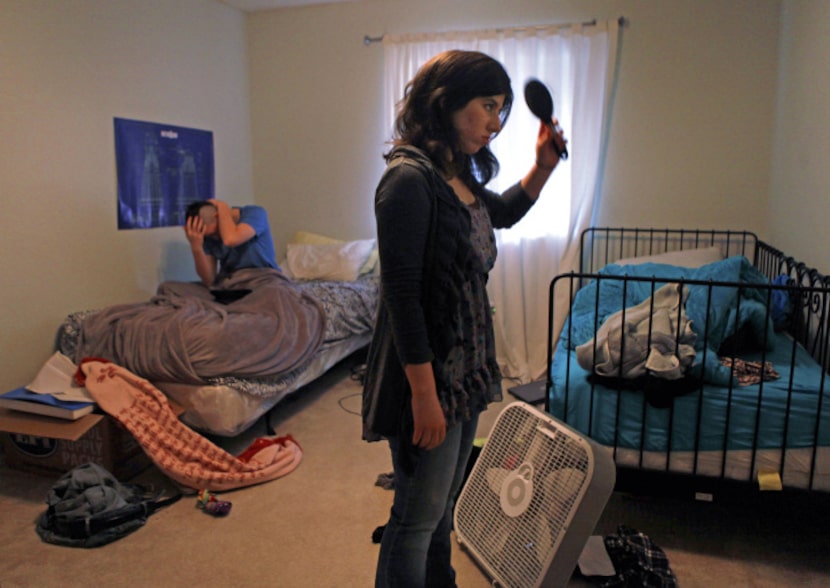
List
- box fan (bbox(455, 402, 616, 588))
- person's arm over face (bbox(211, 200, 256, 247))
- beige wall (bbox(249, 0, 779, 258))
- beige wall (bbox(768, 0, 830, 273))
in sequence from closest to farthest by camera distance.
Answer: box fan (bbox(455, 402, 616, 588)) < beige wall (bbox(768, 0, 830, 273)) < person's arm over face (bbox(211, 200, 256, 247)) < beige wall (bbox(249, 0, 779, 258))

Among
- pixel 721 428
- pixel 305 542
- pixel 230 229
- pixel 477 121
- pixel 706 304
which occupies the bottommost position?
pixel 305 542

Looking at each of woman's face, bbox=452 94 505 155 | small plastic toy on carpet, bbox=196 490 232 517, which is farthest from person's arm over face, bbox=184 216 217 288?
woman's face, bbox=452 94 505 155

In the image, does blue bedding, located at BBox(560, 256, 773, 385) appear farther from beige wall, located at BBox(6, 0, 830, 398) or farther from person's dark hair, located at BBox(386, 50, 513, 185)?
person's dark hair, located at BBox(386, 50, 513, 185)

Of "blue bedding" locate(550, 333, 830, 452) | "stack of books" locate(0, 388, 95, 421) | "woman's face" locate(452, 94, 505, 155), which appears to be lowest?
"stack of books" locate(0, 388, 95, 421)

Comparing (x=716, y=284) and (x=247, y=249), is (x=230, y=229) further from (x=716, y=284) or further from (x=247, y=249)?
(x=716, y=284)

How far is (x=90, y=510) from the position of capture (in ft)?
6.66

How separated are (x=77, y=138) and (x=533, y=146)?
2.40 meters

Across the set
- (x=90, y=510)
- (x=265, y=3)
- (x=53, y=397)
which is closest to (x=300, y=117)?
(x=265, y=3)

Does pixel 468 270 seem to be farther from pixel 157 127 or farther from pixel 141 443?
pixel 157 127

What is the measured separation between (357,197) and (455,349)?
3172 millimetres

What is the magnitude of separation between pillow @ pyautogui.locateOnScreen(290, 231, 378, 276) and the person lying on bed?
34.1 inches

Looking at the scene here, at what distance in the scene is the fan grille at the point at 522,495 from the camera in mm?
1568

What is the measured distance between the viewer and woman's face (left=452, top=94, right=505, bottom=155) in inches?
46.0

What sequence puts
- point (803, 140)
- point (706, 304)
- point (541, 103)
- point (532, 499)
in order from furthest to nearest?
point (803, 140) → point (706, 304) → point (532, 499) → point (541, 103)
